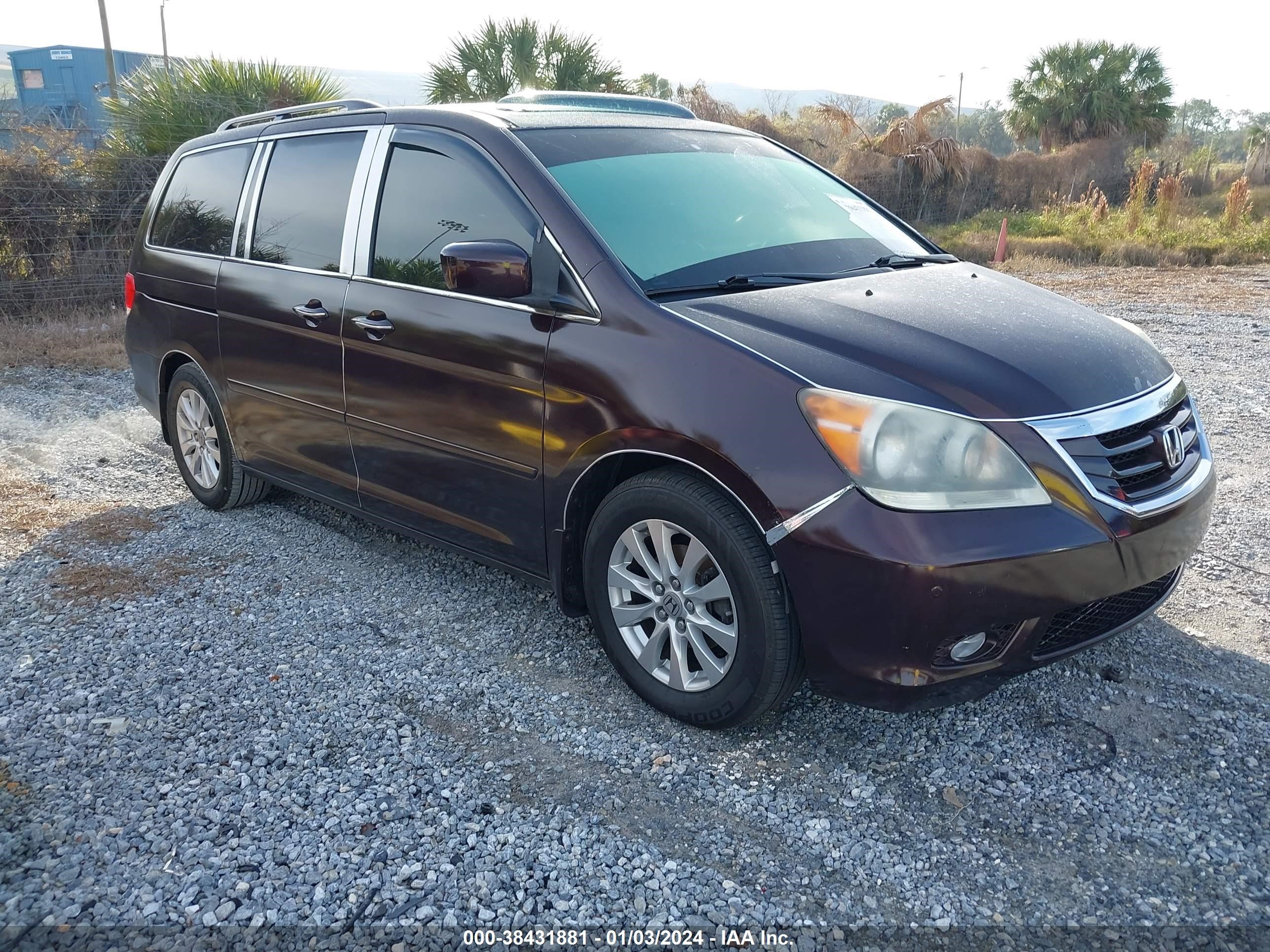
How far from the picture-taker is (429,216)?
3652 mm

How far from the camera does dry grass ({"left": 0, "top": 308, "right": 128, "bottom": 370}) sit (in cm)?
922

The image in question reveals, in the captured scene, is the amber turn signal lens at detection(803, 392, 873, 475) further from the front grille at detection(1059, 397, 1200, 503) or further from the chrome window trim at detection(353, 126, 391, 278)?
the chrome window trim at detection(353, 126, 391, 278)

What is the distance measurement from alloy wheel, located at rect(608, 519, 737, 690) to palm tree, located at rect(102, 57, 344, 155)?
1051 centimetres

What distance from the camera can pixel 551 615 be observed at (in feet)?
13.1

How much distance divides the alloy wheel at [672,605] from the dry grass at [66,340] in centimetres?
777


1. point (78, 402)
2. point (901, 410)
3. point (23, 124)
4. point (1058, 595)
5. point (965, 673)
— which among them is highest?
point (23, 124)

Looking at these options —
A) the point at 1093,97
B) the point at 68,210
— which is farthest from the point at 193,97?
the point at 1093,97

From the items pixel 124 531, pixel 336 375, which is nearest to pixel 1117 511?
pixel 336 375

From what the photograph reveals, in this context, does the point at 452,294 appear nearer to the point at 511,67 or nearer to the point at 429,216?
the point at 429,216

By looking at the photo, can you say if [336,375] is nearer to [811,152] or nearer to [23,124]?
[23,124]

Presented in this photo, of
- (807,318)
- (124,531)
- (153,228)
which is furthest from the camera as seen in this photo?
(153,228)

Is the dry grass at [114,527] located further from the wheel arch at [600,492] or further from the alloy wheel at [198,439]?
the wheel arch at [600,492]

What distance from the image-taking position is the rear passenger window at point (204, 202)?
15.5 ft

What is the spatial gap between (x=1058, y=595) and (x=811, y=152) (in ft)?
62.0
